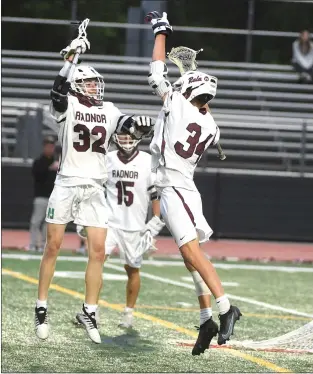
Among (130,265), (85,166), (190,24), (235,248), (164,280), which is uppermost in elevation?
(190,24)

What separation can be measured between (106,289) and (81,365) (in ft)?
17.7

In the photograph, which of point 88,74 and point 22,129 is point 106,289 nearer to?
point 88,74

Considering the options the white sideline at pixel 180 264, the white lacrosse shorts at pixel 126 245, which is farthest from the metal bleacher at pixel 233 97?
the white lacrosse shorts at pixel 126 245

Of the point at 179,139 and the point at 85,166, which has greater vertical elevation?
the point at 179,139

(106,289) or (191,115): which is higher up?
(191,115)

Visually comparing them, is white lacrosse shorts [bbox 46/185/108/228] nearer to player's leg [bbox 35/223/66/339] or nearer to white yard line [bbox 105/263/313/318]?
player's leg [bbox 35/223/66/339]

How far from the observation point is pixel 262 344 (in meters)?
9.20

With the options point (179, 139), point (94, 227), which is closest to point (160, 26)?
point (179, 139)

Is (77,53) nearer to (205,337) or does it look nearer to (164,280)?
(205,337)

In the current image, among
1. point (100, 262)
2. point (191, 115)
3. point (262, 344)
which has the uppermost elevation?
point (191, 115)

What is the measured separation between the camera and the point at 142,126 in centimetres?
911

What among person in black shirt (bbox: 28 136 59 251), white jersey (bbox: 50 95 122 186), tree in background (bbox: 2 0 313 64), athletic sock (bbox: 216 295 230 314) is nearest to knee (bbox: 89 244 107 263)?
white jersey (bbox: 50 95 122 186)

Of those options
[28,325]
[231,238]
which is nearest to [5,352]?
[28,325]

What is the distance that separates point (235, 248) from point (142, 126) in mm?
12086
